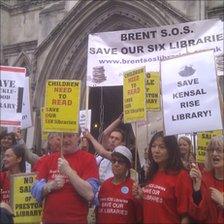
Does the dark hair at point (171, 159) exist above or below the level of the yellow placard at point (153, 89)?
below

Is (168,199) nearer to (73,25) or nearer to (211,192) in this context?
(211,192)

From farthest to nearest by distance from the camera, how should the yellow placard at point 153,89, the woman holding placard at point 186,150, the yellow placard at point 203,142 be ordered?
the yellow placard at point 153,89
the yellow placard at point 203,142
the woman holding placard at point 186,150

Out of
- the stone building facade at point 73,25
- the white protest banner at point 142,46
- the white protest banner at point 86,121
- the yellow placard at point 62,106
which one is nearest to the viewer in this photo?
the yellow placard at point 62,106

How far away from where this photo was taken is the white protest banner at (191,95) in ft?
18.0

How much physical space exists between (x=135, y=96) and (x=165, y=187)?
4.68ft

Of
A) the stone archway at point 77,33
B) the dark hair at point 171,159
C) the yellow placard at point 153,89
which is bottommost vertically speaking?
the dark hair at point 171,159

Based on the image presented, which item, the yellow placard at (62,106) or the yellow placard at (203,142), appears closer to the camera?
the yellow placard at (62,106)

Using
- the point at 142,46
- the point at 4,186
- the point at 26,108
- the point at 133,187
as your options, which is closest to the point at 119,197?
the point at 133,187

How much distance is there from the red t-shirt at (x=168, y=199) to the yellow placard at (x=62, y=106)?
1.15 meters

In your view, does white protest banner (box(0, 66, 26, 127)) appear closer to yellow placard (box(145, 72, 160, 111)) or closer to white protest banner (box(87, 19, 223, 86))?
white protest banner (box(87, 19, 223, 86))

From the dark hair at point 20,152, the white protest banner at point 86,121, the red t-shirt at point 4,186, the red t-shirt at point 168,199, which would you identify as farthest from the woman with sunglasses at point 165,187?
the red t-shirt at point 4,186

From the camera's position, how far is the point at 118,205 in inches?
199

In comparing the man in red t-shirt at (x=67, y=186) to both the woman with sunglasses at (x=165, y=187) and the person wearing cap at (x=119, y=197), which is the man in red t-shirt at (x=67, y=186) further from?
the woman with sunglasses at (x=165, y=187)

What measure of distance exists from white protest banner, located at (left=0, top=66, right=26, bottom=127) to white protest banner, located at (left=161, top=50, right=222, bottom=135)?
81.5 inches
